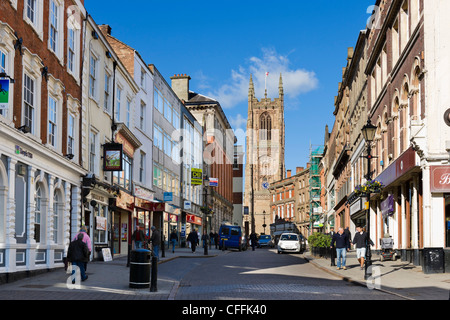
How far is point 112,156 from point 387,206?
1363 cm

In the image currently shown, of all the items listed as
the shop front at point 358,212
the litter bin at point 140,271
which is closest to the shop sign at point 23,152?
the litter bin at point 140,271

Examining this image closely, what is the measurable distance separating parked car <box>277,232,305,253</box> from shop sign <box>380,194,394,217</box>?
40.3 feet

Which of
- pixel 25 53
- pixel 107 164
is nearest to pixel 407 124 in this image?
pixel 107 164

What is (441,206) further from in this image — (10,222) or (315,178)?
(315,178)

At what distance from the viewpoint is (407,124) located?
2573 centimetres

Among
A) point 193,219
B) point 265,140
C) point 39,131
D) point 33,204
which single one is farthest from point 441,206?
point 265,140

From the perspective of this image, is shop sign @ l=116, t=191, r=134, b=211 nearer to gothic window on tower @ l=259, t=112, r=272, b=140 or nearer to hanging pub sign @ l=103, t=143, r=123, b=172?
hanging pub sign @ l=103, t=143, r=123, b=172

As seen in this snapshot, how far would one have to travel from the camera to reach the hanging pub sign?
28.2 metres

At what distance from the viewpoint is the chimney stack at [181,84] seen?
68750mm

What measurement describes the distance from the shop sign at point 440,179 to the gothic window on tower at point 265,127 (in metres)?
132

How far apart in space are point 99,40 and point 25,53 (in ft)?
33.4

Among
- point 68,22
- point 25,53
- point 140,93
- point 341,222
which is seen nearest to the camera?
point 25,53

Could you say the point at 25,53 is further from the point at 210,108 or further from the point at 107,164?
the point at 210,108
